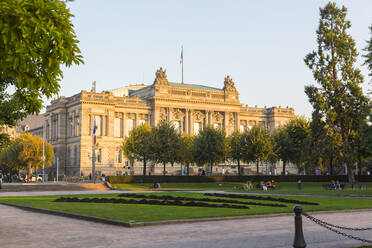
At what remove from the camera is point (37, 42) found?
360 inches

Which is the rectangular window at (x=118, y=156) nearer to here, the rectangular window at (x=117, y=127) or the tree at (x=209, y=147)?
the rectangular window at (x=117, y=127)

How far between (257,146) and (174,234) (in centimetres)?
6561

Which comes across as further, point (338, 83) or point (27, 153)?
point (27, 153)

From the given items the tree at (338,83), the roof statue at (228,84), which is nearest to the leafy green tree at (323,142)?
the tree at (338,83)

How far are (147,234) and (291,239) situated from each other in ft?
17.0

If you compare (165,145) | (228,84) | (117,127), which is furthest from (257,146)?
(228,84)

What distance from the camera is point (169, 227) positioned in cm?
1898

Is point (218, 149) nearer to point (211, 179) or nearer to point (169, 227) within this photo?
point (211, 179)

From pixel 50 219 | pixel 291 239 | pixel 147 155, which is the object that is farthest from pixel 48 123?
pixel 291 239

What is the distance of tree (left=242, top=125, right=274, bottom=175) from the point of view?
81156 millimetres

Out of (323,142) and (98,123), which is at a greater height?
(98,123)

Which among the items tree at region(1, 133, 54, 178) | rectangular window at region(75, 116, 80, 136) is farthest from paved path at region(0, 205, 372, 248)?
rectangular window at region(75, 116, 80, 136)

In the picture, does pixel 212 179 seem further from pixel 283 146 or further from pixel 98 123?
pixel 98 123

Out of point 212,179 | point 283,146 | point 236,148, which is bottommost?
point 212,179
